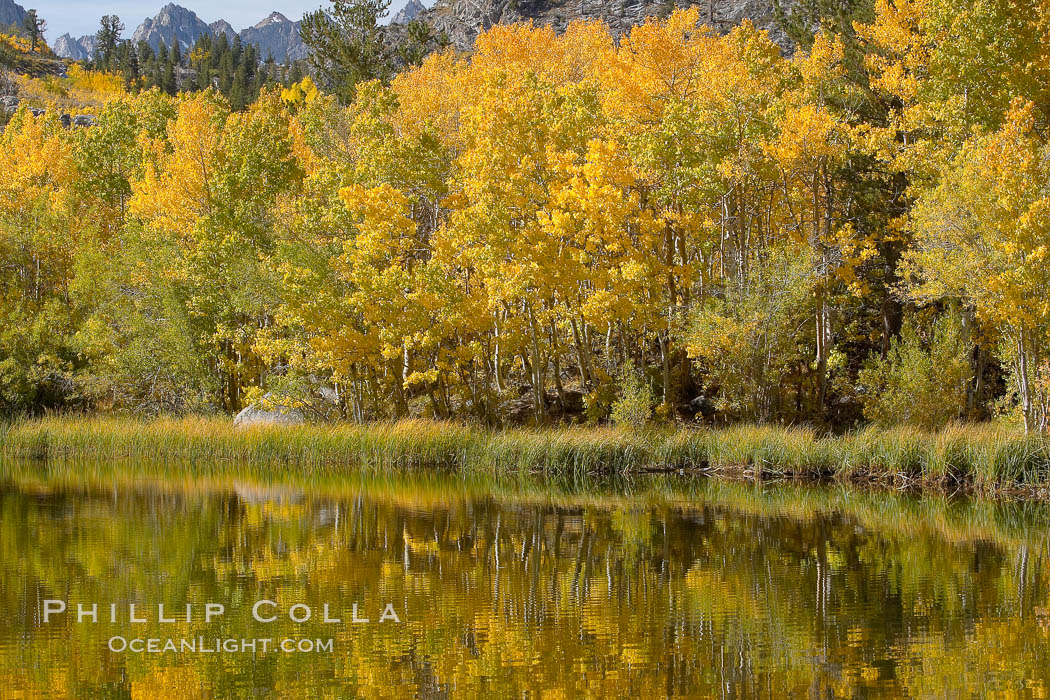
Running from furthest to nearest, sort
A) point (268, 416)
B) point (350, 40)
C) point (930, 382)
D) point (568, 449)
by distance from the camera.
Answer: point (350, 40)
point (268, 416)
point (930, 382)
point (568, 449)

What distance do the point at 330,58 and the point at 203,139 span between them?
14.1 meters

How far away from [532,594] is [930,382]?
1504 cm

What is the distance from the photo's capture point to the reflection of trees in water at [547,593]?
7984 millimetres

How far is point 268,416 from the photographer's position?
2756 cm

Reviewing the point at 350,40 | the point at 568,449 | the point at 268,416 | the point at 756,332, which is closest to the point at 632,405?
the point at 568,449

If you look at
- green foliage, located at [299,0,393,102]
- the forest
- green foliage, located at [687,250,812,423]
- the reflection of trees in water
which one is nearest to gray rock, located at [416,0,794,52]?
green foliage, located at [299,0,393,102]

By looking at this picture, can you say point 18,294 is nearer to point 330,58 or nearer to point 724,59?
point 330,58

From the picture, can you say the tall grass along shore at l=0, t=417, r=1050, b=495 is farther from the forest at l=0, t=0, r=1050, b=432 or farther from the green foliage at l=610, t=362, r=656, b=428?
the forest at l=0, t=0, r=1050, b=432

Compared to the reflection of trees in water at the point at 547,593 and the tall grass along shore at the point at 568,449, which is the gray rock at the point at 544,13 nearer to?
the tall grass along shore at the point at 568,449

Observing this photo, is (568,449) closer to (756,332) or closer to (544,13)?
(756,332)

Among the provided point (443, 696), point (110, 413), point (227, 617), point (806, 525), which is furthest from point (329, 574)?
point (110, 413)

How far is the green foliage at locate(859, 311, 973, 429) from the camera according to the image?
22922mm

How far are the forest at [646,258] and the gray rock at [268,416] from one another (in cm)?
66

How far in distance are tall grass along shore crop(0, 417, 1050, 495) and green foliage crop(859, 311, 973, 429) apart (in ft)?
6.02
